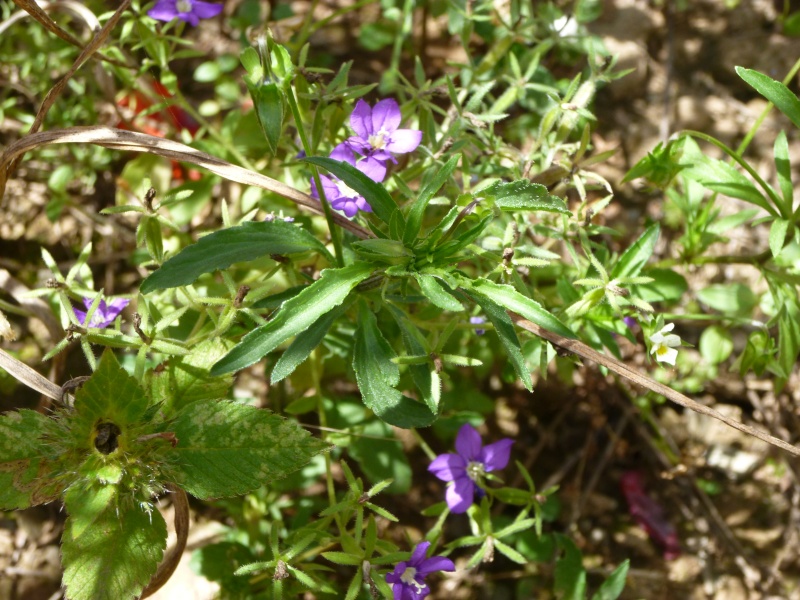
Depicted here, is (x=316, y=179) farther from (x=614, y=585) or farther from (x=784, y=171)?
(x=614, y=585)

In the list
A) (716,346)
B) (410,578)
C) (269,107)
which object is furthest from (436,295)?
(716,346)

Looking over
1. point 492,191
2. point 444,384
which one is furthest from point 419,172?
point 444,384

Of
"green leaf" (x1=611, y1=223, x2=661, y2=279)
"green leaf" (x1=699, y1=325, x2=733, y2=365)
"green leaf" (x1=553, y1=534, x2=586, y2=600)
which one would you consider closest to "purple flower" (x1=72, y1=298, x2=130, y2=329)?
"green leaf" (x1=611, y1=223, x2=661, y2=279)

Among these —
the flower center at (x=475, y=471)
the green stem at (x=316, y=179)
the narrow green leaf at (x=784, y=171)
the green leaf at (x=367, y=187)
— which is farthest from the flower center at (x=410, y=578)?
the narrow green leaf at (x=784, y=171)

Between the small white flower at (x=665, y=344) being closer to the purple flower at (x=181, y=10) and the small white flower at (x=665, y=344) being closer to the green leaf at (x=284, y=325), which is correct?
the green leaf at (x=284, y=325)

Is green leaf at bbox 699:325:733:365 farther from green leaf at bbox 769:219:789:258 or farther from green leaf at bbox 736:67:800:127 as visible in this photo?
green leaf at bbox 736:67:800:127

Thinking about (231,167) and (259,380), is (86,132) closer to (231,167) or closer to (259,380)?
(231,167)
